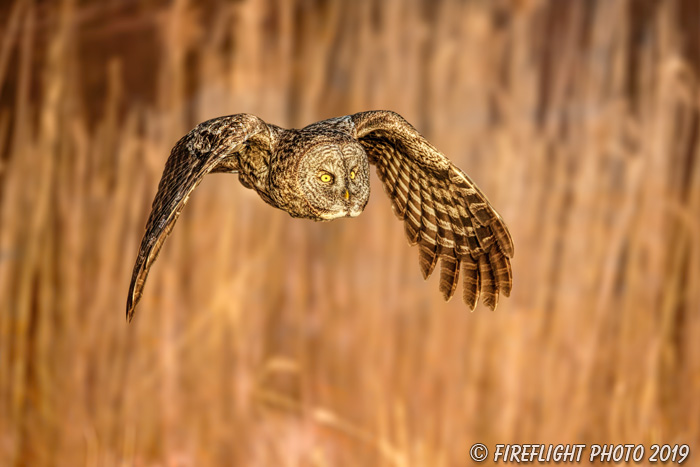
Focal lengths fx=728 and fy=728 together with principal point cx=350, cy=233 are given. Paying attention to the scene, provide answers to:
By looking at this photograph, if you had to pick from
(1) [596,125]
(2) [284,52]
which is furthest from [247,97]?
(1) [596,125]

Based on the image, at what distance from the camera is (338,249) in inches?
118

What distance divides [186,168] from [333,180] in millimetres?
328

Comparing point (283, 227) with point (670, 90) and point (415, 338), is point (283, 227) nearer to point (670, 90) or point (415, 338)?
point (415, 338)

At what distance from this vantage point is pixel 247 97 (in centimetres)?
303

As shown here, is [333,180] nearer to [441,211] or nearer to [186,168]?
[186,168]

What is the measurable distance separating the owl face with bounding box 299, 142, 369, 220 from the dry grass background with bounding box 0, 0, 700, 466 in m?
1.32

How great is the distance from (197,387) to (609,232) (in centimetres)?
184

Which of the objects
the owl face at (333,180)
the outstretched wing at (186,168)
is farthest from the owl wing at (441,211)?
the outstretched wing at (186,168)

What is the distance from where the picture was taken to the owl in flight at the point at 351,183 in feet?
5.19

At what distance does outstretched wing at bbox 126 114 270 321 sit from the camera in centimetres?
146

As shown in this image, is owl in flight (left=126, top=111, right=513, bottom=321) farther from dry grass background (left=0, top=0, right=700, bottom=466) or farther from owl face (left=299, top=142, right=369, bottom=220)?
dry grass background (left=0, top=0, right=700, bottom=466)

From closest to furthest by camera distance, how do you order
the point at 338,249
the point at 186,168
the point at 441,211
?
the point at 186,168
the point at 441,211
the point at 338,249

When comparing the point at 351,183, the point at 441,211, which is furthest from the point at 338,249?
the point at 351,183

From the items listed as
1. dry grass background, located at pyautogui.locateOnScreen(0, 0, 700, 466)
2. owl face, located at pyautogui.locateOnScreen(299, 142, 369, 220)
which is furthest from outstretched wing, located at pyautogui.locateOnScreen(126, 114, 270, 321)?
dry grass background, located at pyautogui.locateOnScreen(0, 0, 700, 466)
